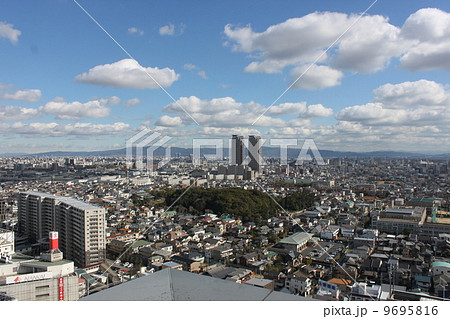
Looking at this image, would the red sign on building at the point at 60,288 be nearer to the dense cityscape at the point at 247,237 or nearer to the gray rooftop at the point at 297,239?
the dense cityscape at the point at 247,237

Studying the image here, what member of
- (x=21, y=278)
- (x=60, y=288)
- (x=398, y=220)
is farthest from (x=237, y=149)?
(x=21, y=278)

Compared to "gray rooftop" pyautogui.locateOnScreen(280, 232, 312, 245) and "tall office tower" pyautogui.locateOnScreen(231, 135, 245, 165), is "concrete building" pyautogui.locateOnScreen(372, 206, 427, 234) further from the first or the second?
"tall office tower" pyautogui.locateOnScreen(231, 135, 245, 165)

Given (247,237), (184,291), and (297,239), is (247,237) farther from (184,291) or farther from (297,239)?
(184,291)

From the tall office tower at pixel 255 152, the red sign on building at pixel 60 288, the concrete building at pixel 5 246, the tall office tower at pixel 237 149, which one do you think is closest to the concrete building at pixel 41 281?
the red sign on building at pixel 60 288

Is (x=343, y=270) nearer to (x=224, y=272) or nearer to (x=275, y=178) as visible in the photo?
(x=224, y=272)

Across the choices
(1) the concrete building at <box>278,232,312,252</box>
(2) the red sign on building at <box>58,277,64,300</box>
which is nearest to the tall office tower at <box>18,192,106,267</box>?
(2) the red sign on building at <box>58,277,64,300</box>

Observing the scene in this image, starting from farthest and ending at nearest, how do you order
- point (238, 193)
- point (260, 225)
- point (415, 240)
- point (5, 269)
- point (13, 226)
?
point (238, 193), point (260, 225), point (13, 226), point (415, 240), point (5, 269)

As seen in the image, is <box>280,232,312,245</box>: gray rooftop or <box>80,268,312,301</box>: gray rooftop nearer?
<box>80,268,312,301</box>: gray rooftop
